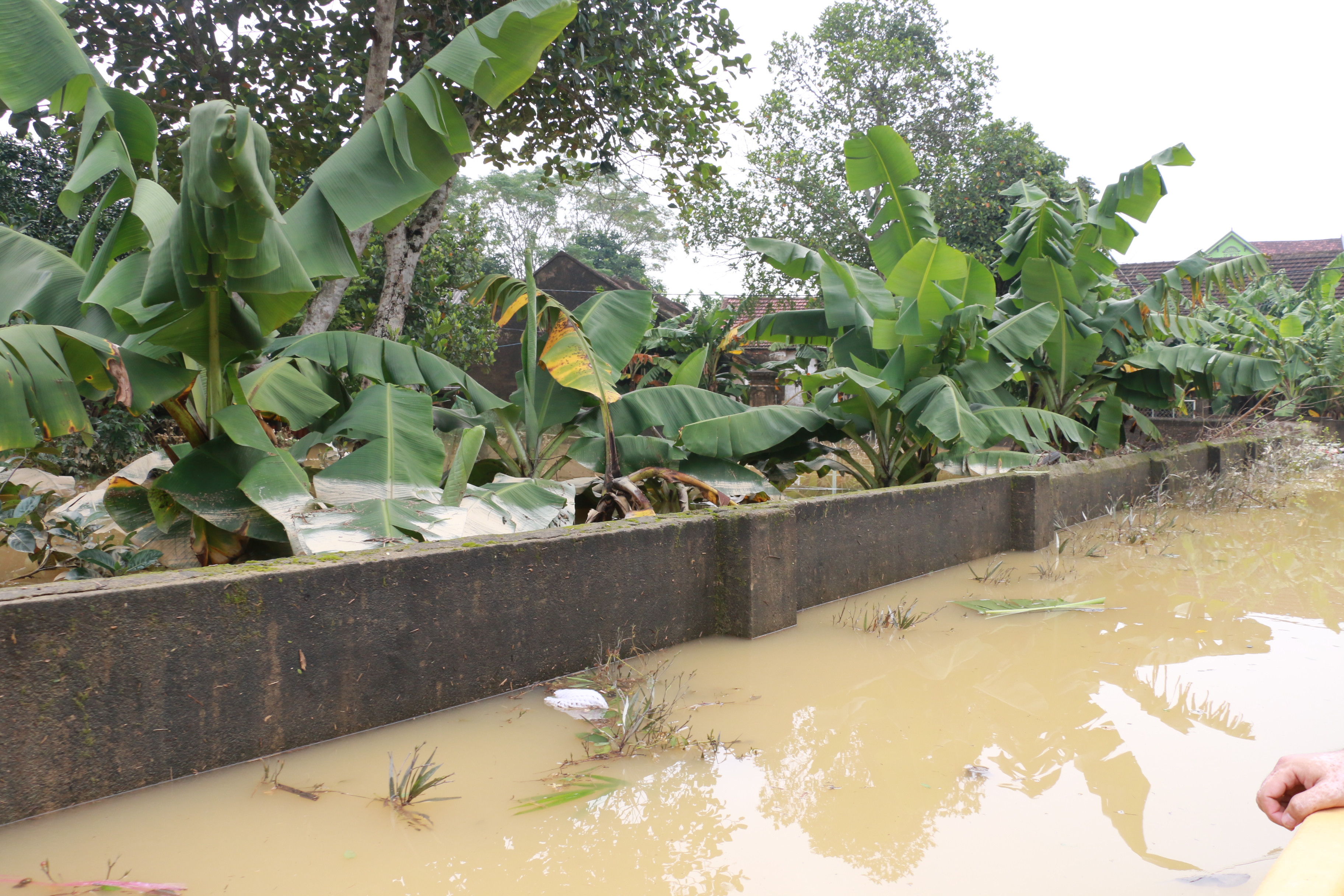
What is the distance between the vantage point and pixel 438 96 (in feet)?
12.6

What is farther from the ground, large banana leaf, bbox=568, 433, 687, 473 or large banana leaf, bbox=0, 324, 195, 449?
large banana leaf, bbox=0, 324, 195, 449

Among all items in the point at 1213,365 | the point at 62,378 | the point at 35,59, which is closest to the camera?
the point at 62,378

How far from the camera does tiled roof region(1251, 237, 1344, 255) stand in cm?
2692

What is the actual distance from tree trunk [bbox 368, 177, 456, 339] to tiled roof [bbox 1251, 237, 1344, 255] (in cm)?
2745

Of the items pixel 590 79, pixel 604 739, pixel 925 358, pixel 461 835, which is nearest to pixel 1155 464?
pixel 925 358

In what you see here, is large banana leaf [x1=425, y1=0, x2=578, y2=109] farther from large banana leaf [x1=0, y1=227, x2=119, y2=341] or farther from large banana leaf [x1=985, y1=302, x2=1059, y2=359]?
large banana leaf [x1=985, y1=302, x2=1059, y2=359]

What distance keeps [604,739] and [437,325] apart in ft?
36.0

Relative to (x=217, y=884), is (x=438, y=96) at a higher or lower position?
higher

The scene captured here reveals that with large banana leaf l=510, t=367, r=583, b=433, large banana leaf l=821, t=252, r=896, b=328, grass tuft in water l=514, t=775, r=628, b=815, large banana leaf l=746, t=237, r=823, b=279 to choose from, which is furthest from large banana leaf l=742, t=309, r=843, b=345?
grass tuft in water l=514, t=775, r=628, b=815

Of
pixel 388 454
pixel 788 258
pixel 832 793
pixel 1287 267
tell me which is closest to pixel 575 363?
pixel 388 454

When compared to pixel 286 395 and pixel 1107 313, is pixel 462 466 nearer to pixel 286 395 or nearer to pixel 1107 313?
pixel 286 395

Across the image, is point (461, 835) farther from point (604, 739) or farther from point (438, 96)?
point (438, 96)

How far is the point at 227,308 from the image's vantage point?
12.1ft

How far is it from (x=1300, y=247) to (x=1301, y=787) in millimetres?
35428
